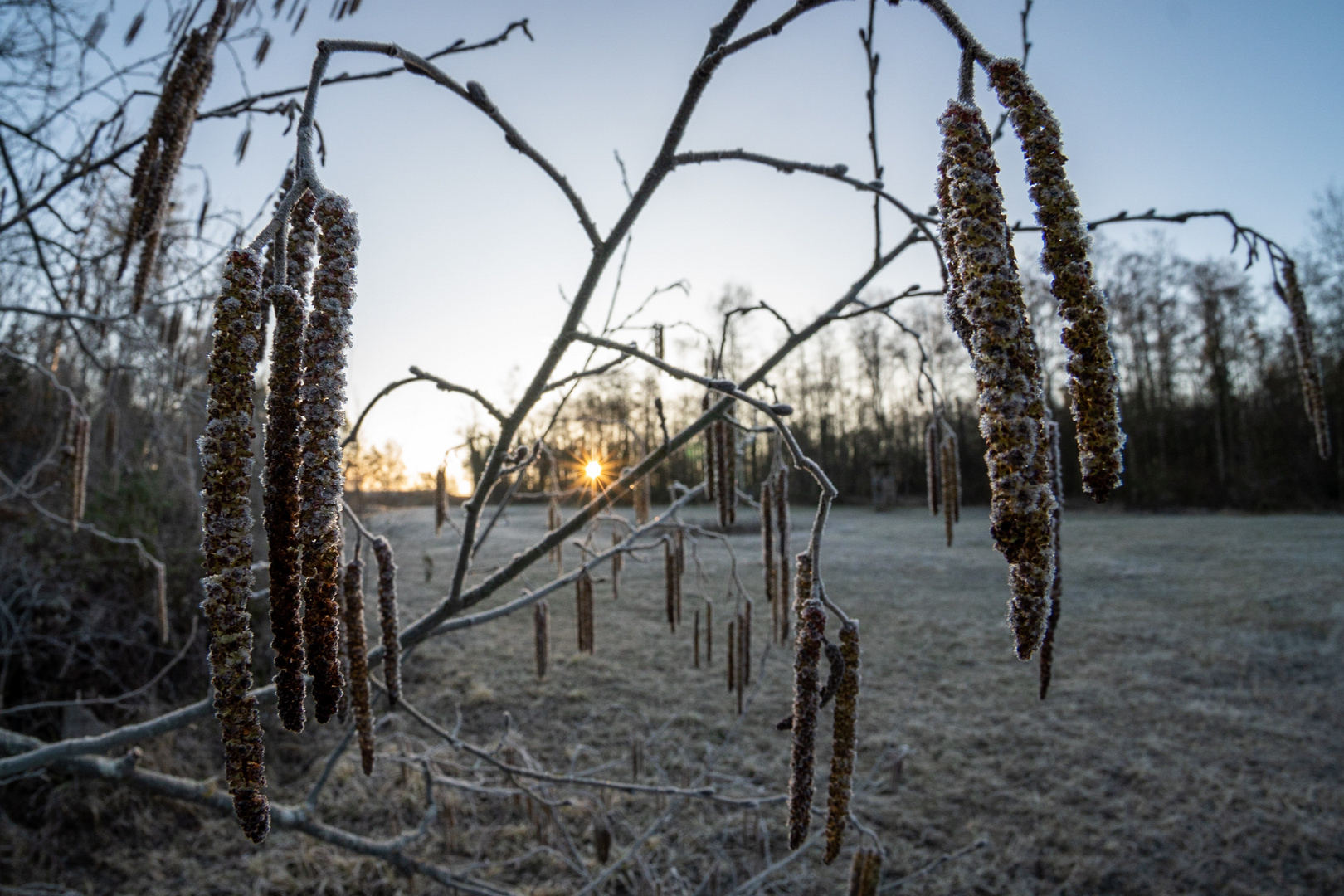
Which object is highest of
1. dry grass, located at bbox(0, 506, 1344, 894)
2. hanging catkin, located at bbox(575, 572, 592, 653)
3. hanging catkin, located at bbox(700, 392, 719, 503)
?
hanging catkin, located at bbox(700, 392, 719, 503)

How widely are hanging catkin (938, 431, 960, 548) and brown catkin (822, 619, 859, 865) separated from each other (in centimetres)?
62

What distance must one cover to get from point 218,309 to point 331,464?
115mm

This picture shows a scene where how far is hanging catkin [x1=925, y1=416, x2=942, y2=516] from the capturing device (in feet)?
4.59

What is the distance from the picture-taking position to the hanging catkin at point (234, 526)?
41cm

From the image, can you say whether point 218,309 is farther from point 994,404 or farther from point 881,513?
point 881,513

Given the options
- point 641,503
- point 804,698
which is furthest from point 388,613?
point 641,503

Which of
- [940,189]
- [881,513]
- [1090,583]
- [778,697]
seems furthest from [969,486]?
[940,189]

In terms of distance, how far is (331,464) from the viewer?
42 cm

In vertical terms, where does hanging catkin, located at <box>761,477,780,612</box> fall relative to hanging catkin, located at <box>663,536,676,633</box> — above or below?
above

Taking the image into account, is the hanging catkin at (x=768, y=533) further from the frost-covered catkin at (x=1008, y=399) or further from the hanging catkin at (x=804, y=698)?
the frost-covered catkin at (x=1008, y=399)

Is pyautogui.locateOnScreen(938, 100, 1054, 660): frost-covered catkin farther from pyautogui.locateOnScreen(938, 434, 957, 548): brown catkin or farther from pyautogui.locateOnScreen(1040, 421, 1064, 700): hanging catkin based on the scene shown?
Answer: pyautogui.locateOnScreen(938, 434, 957, 548): brown catkin

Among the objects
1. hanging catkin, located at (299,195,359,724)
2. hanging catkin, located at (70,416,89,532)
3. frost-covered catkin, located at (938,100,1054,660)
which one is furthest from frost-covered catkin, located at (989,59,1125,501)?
hanging catkin, located at (70,416,89,532)

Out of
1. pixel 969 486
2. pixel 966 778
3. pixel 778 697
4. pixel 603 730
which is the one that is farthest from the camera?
pixel 969 486

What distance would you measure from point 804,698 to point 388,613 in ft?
1.84
